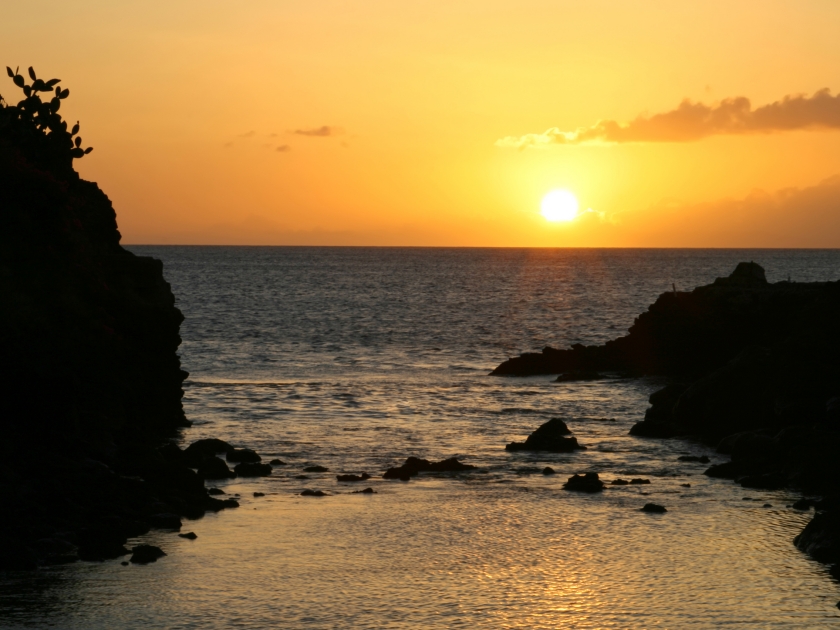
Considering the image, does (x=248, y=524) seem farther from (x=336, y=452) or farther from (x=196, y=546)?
(x=336, y=452)

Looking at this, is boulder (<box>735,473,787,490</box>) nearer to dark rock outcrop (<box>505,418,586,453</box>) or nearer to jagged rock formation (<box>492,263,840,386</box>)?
dark rock outcrop (<box>505,418,586,453</box>)

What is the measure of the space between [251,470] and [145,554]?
30.4ft

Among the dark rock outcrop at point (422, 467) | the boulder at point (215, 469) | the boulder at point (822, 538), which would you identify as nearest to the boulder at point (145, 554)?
the boulder at point (215, 469)

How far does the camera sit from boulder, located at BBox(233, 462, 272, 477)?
2855 centimetres

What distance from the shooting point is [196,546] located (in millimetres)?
20578

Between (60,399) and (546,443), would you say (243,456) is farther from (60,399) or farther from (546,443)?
(546,443)

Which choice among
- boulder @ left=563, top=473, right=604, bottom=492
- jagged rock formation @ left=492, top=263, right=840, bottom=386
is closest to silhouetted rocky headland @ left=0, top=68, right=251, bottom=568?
boulder @ left=563, top=473, right=604, bottom=492

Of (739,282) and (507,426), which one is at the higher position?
(739,282)

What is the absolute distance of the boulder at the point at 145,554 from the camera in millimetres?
19281

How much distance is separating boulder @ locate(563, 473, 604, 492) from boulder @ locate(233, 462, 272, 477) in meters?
8.40

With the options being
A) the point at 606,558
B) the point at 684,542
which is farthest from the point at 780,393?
the point at 606,558

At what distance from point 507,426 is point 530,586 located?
2044 centimetres

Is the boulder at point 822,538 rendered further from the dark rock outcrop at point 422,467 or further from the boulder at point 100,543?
the boulder at point 100,543

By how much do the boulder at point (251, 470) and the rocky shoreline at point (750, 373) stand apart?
12.6m
